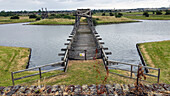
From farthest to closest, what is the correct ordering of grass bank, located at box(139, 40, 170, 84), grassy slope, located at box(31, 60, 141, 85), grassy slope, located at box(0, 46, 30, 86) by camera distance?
grassy slope, located at box(0, 46, 30, 86)
grass bank, located at box(139, 40, 170, 84)
grassy slope, located at box(31, 60, 141, 85)

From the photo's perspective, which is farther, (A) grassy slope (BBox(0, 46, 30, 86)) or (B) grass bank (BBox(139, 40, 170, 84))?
(A) grassy slope (BBox(0, 46, 30, 86))

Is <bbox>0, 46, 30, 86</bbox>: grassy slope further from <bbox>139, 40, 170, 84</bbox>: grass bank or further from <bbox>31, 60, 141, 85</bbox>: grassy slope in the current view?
<bbox>139, 40, 170, 84</bbox>: grass bank

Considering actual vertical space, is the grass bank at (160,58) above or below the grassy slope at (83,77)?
below

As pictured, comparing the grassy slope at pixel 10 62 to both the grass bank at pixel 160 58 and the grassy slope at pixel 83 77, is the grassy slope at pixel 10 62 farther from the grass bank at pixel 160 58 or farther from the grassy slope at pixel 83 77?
the grass bank at pixel 160 58

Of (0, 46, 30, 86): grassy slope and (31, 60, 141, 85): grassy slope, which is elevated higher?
(31, 60, 141, 85): grassy slope

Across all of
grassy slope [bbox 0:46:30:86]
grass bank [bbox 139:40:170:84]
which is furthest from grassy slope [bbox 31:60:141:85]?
grassy slope [bbox 0:46:30:86]

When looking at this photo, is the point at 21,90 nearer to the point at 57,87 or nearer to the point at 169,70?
the point at 57,87

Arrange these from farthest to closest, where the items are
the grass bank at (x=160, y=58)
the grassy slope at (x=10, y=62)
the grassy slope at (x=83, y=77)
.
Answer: the grassy slope at (x=10, y=62) → the grass bank at (x=160, y=58) → the grassy slope at (x=83, y=77)

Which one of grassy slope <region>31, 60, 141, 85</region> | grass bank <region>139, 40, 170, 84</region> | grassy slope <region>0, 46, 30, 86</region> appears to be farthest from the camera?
grassy slope <region>0, 46, 30, 86</region>

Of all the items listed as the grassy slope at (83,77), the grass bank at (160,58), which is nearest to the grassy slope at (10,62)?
the grassy slope at (83,77)

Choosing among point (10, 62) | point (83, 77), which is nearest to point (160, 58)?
point (83, 77)

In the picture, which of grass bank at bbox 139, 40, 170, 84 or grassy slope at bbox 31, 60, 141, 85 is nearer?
grassy slope at bbox 31, 60, 141, 85

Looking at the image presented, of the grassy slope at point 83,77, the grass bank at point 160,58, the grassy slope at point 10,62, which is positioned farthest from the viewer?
the grassy slope at point 10,62

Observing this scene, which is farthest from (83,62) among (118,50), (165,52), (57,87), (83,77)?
(118,50)
